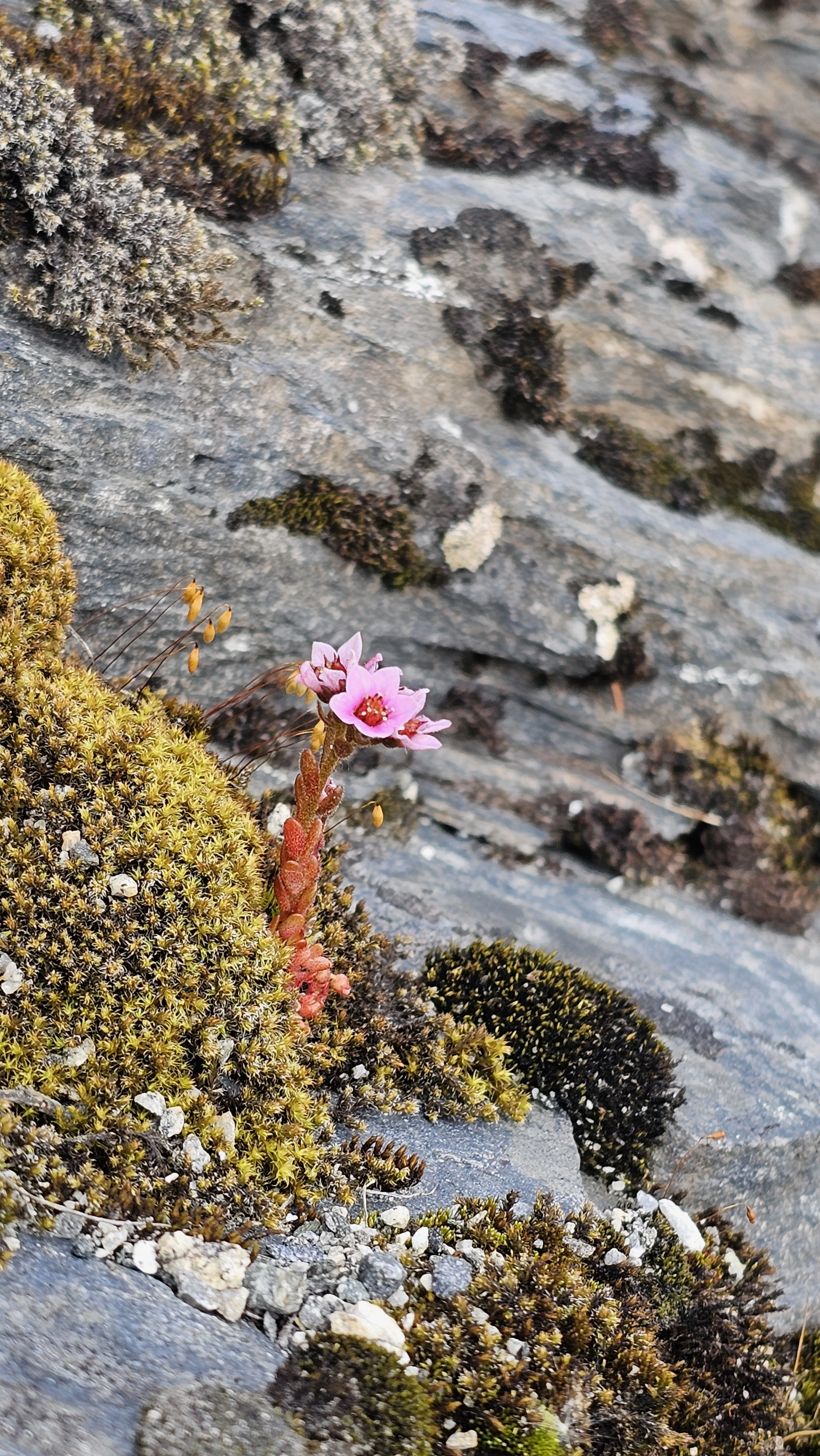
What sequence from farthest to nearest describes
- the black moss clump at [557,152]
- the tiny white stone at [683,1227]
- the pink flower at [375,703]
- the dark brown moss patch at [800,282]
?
the dark brown moss patch at [800,282] → the black moss clump at [557,152] → the tiny white stone at [683,1227] → the pink flower at [375,703]

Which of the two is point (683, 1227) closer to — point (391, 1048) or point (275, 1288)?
point (391, 1048)

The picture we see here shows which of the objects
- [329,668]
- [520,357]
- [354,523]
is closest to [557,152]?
[520,357]

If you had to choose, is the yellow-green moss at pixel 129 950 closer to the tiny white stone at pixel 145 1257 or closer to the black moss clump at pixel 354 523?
the tiny white stone at pixel 145 1257

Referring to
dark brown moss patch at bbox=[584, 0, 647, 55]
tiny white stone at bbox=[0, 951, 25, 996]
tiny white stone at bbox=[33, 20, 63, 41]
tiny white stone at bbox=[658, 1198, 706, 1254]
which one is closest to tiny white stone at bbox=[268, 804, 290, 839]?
tiny white stone at bbox=[0, 951, 25, 996]

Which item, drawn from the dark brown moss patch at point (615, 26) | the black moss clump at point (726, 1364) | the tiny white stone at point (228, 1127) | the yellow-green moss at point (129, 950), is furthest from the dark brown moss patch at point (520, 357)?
the black moss clump at point (726, 1364)

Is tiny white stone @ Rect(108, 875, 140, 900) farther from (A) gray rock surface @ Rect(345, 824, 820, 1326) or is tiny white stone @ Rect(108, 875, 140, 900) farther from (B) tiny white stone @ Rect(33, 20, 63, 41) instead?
(B) tiny white stone @ Rect(33, 20, 63, 41)

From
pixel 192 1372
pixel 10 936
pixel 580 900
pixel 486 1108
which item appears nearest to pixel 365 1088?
pixel 486 1108

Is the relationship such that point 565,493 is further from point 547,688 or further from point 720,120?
point 720,120
